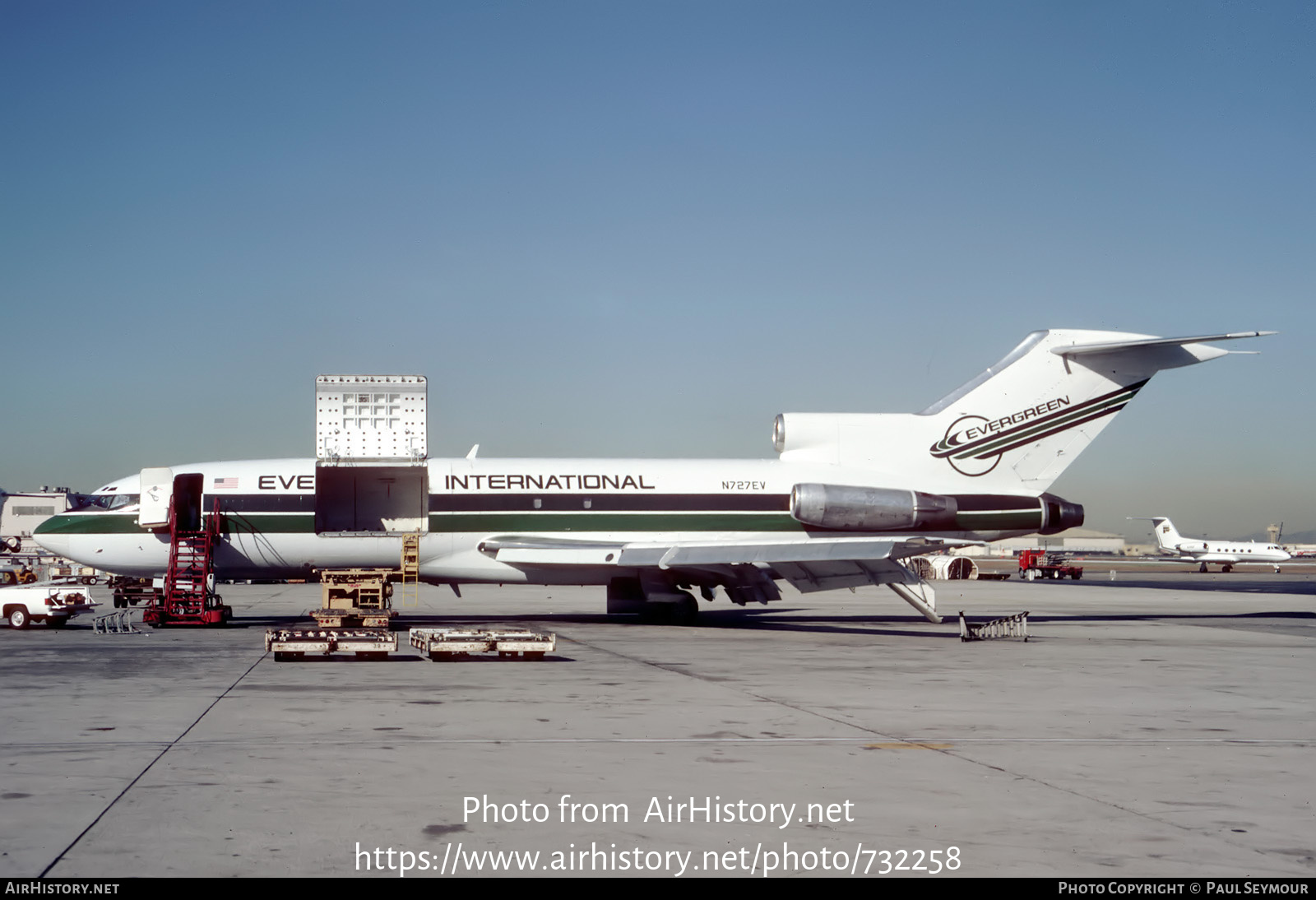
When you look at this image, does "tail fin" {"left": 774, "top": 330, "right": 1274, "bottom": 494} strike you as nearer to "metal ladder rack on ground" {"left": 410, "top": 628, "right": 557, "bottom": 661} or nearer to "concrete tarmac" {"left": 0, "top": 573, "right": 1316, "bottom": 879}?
"concrete tarmac" {"left": 0, "top": 573, "right": 1316, "bottom": 879}

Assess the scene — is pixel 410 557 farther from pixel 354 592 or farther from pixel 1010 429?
pixel 1010 429

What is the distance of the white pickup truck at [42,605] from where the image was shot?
27328mm

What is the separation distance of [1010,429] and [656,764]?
23.2 meters

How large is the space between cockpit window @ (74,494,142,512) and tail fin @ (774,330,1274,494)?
17199 mm

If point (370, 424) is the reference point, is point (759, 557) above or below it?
below

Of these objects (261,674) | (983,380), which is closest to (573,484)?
(983,380)

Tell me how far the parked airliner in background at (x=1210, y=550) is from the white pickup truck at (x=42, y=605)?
3552 inches

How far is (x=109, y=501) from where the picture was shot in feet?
98.2

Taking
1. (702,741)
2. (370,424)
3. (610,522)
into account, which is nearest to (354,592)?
(370,424)

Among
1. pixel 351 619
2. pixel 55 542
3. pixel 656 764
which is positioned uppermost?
pixel 55 542

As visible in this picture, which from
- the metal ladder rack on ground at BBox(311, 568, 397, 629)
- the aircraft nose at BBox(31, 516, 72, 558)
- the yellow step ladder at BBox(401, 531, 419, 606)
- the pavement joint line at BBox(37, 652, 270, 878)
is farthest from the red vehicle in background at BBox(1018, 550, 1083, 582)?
the pavement joint line at BBox(37, 652, 270, 878)

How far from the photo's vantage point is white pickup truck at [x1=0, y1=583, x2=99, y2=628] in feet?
89.7

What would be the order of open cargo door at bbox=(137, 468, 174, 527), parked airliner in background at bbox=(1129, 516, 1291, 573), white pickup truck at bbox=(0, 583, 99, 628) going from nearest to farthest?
1. white pickup truck at bbox=(0, 583, 99, 628)
2. open cargo door at bbox=(137, 468, 174, 527)
3. parked airliner in background at bbox=(1129, 516, 1291, 573)

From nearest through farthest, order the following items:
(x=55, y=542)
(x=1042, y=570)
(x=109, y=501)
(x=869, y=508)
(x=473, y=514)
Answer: (x=55, y=542), (x=109, y=501), (x=473, y=514), (x=869, y=508), (x=1042, y=570)
